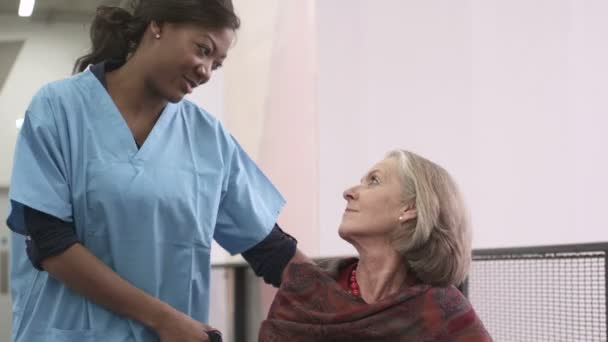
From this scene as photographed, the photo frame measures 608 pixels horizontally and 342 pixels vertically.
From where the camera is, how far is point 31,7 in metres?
4.31

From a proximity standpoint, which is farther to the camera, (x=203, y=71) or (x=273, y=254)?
(x=273, y=254)

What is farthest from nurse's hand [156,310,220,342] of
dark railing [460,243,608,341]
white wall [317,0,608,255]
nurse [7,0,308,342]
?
white wall [317,0,608,255]

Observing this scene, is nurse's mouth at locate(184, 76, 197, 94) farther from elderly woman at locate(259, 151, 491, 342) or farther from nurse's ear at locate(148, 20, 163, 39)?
elderly woman at locate(259, 151, 491, 342)

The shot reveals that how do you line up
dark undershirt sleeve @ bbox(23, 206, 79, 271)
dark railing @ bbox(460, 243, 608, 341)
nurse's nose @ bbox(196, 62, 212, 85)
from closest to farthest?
dark undershirt sleeve @ bbox(23, 206, 79, 271)
nurse's nose @ bbox(196, 62, 212, 85)
dark railing @ bbox(460, 243, 608, 341)

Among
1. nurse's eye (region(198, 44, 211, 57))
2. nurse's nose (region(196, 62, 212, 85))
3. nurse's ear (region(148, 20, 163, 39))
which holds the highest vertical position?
nurse's ear (region(148, 20, 163, 39))

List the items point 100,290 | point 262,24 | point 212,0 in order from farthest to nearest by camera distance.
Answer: point 262,24, point 212,0, point 100,290

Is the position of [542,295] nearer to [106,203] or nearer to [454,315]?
[454,315]

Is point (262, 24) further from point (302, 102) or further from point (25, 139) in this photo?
point (25, 139)

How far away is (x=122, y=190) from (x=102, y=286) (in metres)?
0.16

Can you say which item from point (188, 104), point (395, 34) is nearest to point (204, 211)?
point (188, 104)

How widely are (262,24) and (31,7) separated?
180 centimetres

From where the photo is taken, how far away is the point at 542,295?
171 cm

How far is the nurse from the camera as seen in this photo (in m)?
1.29

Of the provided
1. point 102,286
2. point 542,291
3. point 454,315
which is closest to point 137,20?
point 102,286
